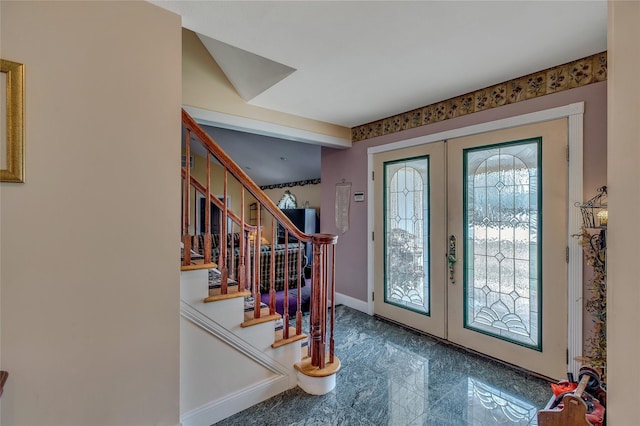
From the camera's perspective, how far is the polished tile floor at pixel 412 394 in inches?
73.3

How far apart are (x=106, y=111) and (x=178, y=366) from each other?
135cm

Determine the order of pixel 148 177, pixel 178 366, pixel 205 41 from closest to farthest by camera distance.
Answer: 1. pixel 148 177
2. pixel 178 366
3. pixel 205 41

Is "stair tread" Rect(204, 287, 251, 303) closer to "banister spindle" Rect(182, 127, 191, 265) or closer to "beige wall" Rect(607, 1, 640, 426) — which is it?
"banister spindle" Rect(182, 127, 191, 265)

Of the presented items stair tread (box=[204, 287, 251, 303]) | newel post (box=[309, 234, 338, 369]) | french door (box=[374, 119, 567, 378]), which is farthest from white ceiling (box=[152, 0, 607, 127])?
stair tread (box=[204, 287, 251, 303])

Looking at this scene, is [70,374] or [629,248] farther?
[70,374]

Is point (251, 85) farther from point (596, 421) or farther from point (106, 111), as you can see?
point (596, 421)

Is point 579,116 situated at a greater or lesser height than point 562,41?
lesser

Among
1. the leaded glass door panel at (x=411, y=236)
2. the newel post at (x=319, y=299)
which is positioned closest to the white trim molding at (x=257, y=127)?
the leaded glass door panel at (x=411, y=236)

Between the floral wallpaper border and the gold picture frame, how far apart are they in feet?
9.70

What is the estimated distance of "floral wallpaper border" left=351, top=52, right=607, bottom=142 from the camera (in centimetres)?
204

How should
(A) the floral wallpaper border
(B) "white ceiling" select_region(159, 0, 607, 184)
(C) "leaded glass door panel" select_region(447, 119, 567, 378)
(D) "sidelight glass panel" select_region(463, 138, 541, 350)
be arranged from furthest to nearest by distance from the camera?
(D) "sidelight glass panel" select_region(463, 138, 541, 350)
(C) "leaded glass door panel" select_region(447, 119, 567, 378)
(A) the floral wallpaper border
(B) "white ceiling" select_region(159, 0, 607, 184)

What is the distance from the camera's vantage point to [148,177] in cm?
149

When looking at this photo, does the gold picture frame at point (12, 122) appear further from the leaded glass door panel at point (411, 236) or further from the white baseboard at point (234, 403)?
the leaded glass door panel at point (411, 236)

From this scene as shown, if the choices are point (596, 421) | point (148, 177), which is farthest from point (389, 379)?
point (148, 177)
